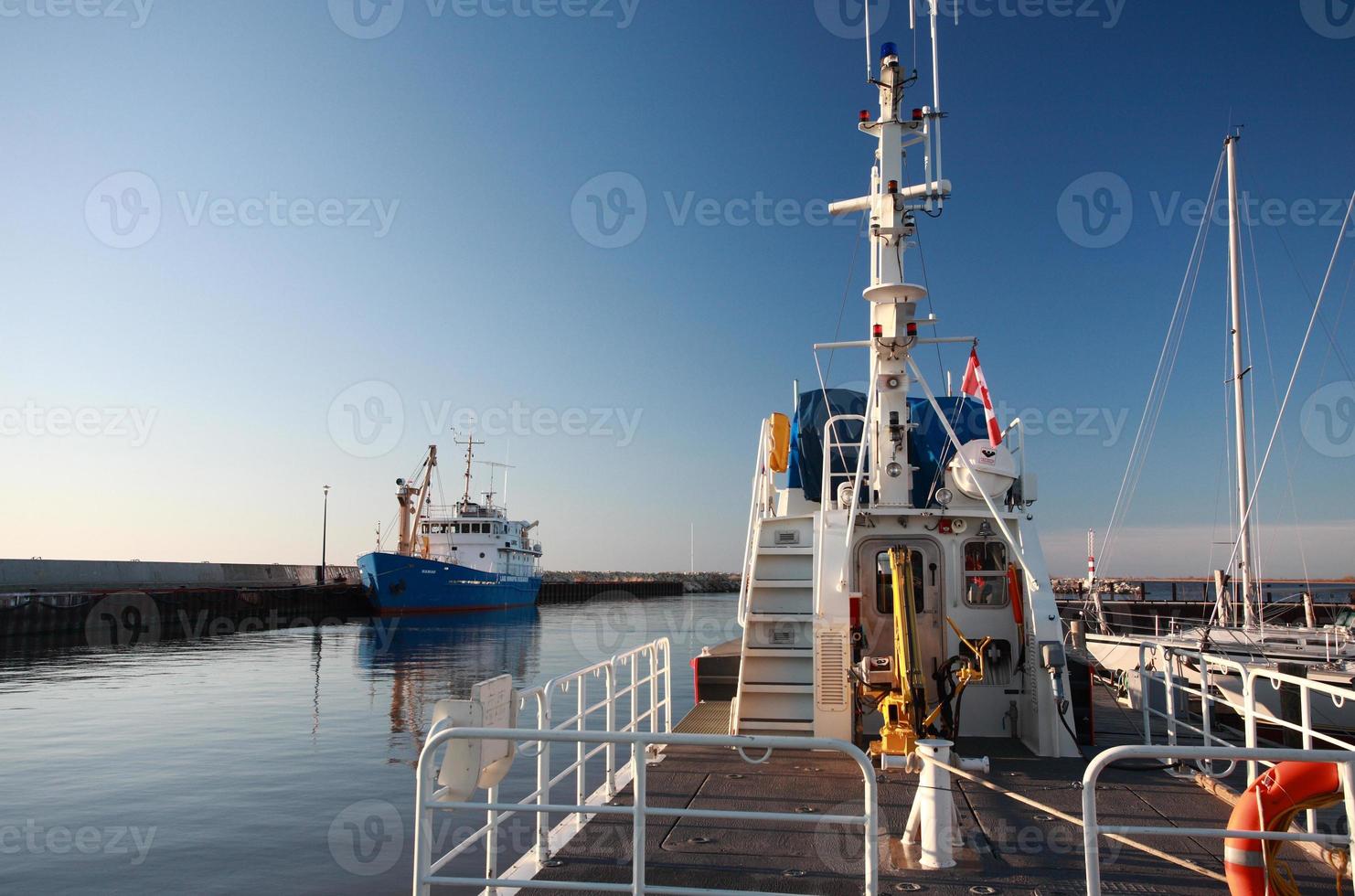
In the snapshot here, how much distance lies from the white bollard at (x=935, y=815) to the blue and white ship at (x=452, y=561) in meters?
55.7

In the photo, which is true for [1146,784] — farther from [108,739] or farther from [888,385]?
[108,739]

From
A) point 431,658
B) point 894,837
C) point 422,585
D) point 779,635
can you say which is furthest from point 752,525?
point 422,585

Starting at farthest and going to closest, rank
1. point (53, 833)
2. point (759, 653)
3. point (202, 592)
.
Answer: point (202, 592), point (53, 833), point (759, 653)

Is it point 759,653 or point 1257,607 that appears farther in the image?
point 1257,607

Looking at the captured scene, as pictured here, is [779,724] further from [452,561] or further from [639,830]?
[452,561]

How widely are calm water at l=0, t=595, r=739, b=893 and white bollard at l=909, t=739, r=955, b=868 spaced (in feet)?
21.2

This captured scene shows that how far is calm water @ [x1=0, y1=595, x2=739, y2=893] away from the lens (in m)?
10.2

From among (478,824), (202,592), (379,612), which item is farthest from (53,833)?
(379,612)

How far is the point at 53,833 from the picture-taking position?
37.4 ft

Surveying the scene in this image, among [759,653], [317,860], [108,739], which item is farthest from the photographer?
[108,739]

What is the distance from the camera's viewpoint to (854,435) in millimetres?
13477

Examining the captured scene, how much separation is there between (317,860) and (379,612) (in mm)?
50578

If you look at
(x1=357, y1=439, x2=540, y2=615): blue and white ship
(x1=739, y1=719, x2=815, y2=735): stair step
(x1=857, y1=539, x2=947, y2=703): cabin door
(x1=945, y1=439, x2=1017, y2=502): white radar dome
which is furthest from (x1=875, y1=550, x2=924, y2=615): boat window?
(x1=357, y1=439, x2=540, y2=615): blue and white ship

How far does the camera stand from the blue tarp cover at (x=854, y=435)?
1238 centimetres
